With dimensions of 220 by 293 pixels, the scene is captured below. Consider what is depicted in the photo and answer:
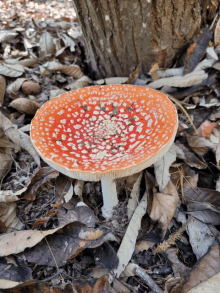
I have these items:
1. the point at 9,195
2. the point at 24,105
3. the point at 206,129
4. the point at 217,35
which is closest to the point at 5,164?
the point at 9,195

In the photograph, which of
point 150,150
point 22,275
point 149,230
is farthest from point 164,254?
point 22,275

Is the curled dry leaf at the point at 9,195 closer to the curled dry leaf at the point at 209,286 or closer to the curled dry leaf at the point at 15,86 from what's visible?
the curled dry leaf at the point at 15,86

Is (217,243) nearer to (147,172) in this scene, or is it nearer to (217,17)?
(147,172)

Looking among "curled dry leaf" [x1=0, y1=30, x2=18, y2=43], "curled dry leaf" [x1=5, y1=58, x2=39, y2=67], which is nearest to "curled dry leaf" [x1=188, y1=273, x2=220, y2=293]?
"curled dry leaf" [x1=5, y1=58, x2=39, y2=67]

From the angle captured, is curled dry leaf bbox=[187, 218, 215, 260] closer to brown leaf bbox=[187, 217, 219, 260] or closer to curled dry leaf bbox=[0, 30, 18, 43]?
brown leaf bbox=[187, 217, 219, 260]

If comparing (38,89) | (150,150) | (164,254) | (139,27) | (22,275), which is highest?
(139,27)

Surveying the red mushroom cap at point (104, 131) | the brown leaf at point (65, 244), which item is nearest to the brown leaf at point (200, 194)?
the red mushroom cap at point (104, 131)

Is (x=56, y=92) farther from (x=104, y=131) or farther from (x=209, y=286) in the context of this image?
(x=209, y=286)
